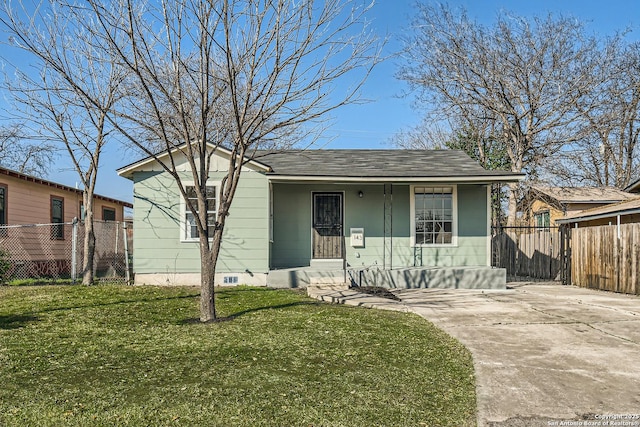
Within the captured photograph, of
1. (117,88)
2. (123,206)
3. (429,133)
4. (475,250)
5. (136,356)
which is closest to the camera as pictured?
(136,356)

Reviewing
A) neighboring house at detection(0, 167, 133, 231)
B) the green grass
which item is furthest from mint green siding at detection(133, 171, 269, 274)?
neighboring house at detection(0, 167, 133, 231)

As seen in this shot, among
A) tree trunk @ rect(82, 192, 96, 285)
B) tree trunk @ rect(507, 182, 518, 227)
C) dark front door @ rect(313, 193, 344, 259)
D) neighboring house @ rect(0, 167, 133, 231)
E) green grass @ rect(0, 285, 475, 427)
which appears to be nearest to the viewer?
green grass @ rect(0, 285, 475, 427)

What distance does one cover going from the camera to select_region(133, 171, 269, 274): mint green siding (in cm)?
1056

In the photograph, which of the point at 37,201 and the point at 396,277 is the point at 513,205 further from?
the point at 37,201

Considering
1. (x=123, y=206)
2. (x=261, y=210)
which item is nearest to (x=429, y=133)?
(x=123, y=206)

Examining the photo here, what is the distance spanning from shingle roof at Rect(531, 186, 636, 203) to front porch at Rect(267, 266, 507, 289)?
33.6ft

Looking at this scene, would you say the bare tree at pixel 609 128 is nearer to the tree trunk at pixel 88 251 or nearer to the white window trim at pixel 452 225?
the white window trim at pixel 452 225

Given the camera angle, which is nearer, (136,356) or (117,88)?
(136,356)

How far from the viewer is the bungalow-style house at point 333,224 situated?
10570 mm

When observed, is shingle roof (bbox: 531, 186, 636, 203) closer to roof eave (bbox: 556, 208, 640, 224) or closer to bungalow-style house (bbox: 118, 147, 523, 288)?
roof eave (bbox: 556, 208, 640, 224)

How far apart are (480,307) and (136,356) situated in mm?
5582

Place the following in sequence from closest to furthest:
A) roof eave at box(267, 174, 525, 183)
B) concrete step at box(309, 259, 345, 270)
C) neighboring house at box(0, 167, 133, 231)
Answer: roof eave at box(267, 174, 525, 183) < concrete step at box(309, 259, 345, 270) < neighboring house at box(0, 167, 133, 231)

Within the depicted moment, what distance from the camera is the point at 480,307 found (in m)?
7.95

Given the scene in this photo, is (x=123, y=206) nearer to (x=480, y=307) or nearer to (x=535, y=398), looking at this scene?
(x=480, y=307)
